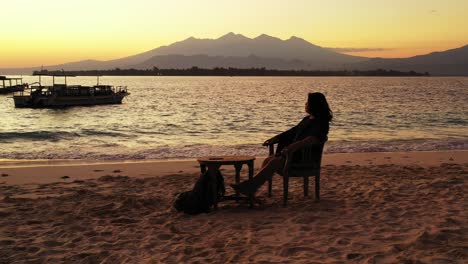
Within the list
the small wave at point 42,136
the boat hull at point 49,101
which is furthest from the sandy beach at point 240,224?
the boat hull at point 49,101

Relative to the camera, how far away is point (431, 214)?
18.7ft

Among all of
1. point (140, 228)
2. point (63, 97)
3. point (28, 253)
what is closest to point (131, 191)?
point (140, 228)

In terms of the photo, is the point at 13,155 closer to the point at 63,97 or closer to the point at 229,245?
the point at 229,245

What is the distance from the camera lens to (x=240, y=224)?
18.0ft

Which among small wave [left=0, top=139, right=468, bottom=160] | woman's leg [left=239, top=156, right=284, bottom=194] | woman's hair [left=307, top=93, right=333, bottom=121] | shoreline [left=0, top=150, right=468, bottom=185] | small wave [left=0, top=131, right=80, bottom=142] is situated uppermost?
woman's hair [left=307, top=93, right=333, bottom=121]

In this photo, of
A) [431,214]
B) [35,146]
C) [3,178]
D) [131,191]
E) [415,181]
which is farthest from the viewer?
[35,146]

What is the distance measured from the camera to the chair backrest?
6.20 m

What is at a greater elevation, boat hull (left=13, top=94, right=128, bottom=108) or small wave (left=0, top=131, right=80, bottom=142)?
boat hull (left=13, top=94, right=128, bottom=108)

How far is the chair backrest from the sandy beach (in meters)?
0.47

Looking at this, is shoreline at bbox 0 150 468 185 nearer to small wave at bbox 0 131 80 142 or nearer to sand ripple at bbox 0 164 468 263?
sand ripple at bbox 0 164 468 263

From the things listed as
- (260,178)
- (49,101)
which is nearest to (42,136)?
(260,178)

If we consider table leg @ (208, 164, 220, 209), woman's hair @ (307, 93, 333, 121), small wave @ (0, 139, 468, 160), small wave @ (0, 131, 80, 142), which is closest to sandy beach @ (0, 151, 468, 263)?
table leg @ (208, 164, 220, 209)

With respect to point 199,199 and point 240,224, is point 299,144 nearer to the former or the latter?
point 240,224

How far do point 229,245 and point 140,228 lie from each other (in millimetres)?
1219
